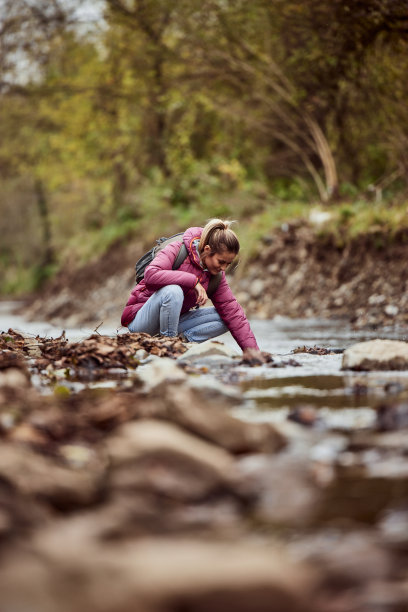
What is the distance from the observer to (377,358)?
513 cm

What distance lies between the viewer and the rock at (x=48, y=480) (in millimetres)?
2451

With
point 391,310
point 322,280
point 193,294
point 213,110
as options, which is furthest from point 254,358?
point 213,110

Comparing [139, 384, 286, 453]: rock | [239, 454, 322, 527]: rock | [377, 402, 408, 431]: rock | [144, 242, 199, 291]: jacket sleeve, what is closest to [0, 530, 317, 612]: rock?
[239, 454, 322, 527]: rock

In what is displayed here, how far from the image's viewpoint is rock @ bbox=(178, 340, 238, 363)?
5.64 m

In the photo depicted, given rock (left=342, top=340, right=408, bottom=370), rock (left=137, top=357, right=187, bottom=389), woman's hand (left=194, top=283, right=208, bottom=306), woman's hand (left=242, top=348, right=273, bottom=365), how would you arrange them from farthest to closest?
1. woman's hand (left=194, top=283, right=208, bottom=306)
2. woman's hand (left=242, top=348, right=273, bottom=365)
3. rock (left=342, top=340, right=408, bottom=370)
4. rock (left=137, top=357, right=187, bottom=389)

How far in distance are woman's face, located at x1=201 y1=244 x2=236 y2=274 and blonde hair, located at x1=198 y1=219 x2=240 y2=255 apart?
3 centimetres

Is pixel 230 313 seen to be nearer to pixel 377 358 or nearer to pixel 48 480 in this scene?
pixel 377 358

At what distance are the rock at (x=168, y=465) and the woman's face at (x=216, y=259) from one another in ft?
11.3

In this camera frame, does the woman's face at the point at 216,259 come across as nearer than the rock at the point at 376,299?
Yes

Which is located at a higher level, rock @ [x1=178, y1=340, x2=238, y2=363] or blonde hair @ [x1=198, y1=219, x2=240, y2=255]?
blonde hair @ [x1=198, y1=219, x2=240, y2=255]

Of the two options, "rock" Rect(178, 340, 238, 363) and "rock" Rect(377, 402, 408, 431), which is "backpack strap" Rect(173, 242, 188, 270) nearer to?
"rock" Rect(178, 340, 238, 363)

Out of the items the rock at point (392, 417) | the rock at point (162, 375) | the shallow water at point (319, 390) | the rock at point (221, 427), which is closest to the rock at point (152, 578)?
the rock at point (221, 427)

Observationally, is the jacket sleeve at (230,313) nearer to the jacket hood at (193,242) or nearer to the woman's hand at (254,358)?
the jacket hood at (193,242)

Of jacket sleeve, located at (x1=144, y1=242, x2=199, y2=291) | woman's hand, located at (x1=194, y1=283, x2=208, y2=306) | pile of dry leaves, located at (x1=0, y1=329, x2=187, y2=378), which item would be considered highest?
jacket sleeve, located at (x1=144, y1=242, x2=199, y2=291)
